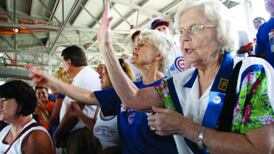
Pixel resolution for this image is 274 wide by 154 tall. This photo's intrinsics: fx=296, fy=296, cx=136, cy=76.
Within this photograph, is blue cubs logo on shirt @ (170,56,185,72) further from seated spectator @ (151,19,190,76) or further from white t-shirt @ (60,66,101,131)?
white t-shirt @ (60,66,101,131)

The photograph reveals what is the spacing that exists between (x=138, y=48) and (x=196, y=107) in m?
0.79

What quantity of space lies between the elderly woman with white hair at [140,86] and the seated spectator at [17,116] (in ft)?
1.25

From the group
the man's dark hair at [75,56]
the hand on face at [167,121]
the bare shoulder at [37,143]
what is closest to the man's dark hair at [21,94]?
the bare shoulder at [37,143]

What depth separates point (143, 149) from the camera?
5.46 ft

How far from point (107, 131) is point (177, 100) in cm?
76

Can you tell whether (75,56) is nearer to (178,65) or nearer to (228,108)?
(178,65)

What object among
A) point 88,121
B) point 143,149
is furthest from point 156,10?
point 143,149

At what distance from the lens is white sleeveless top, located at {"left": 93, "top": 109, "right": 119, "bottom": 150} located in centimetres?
196

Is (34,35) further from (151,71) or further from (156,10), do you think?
(151,71)

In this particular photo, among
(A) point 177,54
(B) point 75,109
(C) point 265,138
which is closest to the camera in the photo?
(C) point 265,138

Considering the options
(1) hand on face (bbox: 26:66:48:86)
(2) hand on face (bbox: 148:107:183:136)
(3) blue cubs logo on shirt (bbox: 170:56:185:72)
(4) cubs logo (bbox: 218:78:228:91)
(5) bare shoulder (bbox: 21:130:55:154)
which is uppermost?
(3) blue cubs logo on shirt (bbox: 170:56:185:72)

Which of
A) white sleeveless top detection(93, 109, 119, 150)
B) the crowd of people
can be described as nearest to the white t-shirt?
the crowd of people

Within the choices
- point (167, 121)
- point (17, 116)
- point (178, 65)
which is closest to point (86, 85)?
point (17, 116)

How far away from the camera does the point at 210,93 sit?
1215 mm
